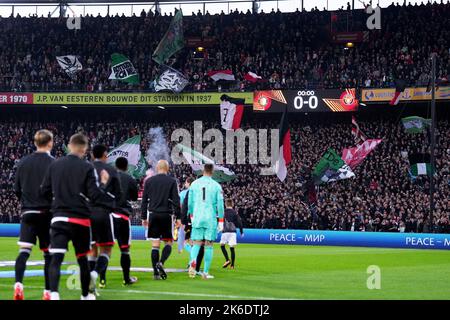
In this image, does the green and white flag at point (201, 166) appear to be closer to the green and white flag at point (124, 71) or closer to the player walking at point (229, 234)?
the green and white flag at point (124, 71)

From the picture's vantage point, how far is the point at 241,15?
57.8m

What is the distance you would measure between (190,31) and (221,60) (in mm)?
4599

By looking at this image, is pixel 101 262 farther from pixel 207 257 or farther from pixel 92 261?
pixel 207 257

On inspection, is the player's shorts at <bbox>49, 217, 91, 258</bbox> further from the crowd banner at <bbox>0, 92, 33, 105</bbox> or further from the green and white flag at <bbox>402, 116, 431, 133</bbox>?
the crowd banner at <bbox>0, 92, 33, 105</bbox>

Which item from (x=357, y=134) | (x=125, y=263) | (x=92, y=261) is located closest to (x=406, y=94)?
(x=357, y=134)

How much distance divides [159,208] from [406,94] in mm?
32651

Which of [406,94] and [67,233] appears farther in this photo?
[406,94]

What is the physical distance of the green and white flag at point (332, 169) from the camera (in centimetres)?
4012

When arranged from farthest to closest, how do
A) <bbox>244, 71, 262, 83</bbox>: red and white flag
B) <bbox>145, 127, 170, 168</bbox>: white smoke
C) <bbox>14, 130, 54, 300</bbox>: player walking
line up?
<bbox>244, 71, 262, 83</bbox>: red and white flag
<bbox>145, 127, 170, 168</bbox>: white smoke
<bbox>14, 130, 54, 300</bbox>: player walking

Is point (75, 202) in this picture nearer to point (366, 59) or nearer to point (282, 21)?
point (366, 59)

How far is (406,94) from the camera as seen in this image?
153 feet

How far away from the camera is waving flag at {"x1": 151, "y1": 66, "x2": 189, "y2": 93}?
5025 centimetres

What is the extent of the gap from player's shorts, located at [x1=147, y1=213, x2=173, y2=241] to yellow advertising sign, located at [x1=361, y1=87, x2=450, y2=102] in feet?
104

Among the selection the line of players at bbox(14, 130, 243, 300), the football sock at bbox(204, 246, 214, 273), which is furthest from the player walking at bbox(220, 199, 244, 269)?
the line of players at bbox(14, 130, 243, 300)
